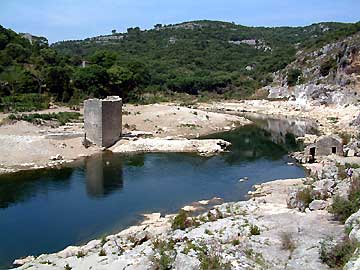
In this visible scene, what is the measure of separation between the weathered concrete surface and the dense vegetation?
17.7 metres

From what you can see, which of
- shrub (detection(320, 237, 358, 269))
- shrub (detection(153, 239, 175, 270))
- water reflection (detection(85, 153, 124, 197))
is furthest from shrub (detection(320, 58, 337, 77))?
shrub (detection(320, 237, 358, 269))

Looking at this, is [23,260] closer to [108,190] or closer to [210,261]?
[210,261]

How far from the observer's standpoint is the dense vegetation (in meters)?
61.8

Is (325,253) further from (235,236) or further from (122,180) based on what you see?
(122,180)

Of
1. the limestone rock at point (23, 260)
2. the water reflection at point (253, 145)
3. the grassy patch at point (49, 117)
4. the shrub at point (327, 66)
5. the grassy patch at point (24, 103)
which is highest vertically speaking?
the shrub at point (327, 66)

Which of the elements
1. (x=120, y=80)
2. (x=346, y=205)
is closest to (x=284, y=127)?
(x=120, y=80)

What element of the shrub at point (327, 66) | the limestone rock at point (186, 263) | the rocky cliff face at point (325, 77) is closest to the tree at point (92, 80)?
the rocky cliff face at point (325, 77)

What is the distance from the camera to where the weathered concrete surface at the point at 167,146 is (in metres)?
38.6

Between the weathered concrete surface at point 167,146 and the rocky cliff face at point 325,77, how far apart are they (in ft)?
93.7

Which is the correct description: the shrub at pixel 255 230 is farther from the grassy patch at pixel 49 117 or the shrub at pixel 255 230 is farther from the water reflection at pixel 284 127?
the grassy patch at pixel 49 117

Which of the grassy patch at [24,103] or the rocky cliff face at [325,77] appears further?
the rocky cliff face at [325,77]

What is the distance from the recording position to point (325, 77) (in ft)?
238

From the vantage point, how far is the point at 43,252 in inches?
754

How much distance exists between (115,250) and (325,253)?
Result: 277 inches
